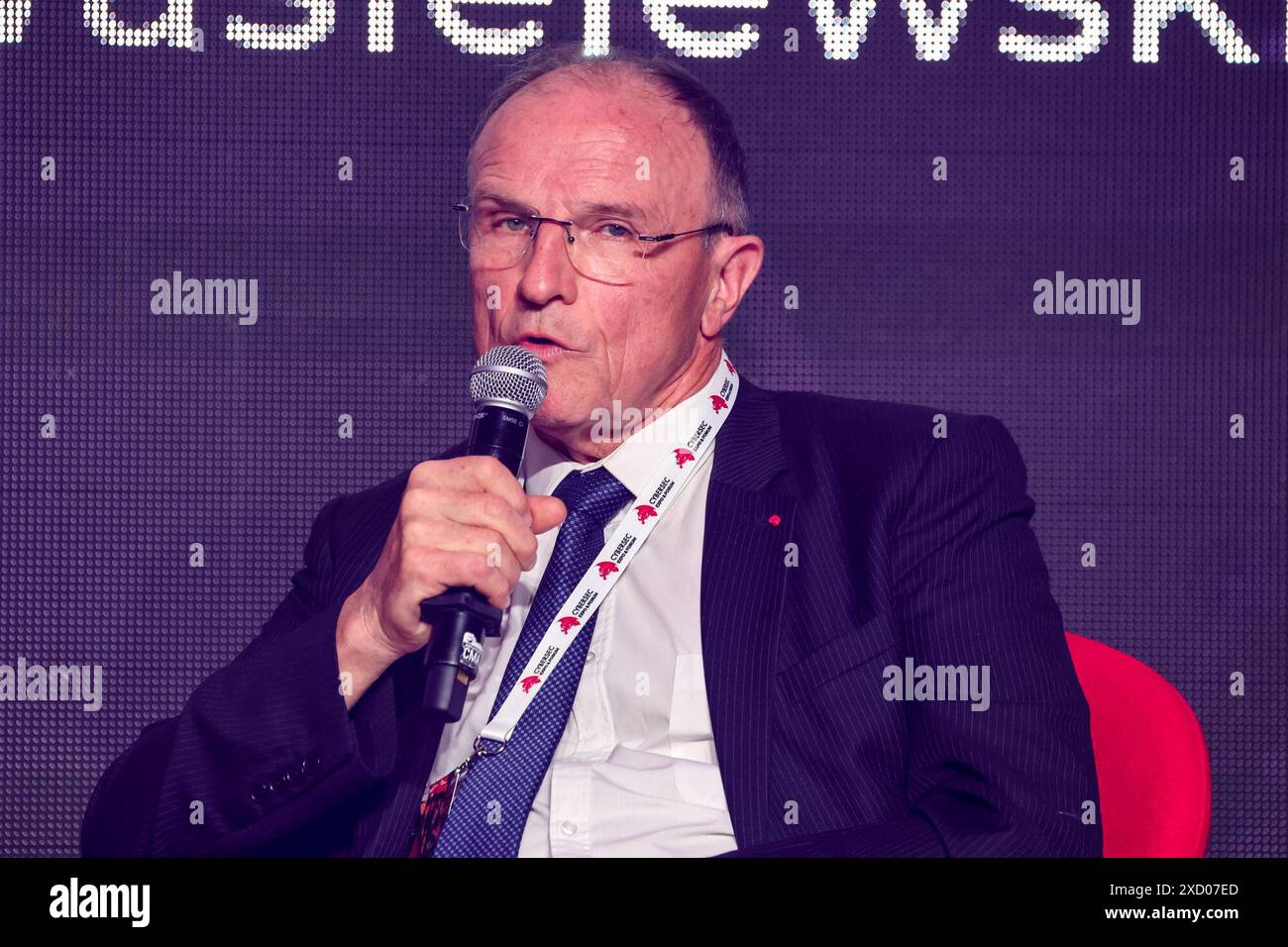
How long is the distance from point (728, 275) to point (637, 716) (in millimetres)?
794

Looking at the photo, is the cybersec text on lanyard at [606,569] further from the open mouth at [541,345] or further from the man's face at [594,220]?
the open mouth at [541,345]

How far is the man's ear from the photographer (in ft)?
7.22

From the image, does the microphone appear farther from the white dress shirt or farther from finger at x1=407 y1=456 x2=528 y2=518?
the white dress shirt

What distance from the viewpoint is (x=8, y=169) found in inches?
114

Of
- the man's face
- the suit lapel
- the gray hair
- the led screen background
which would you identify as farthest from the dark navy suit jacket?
the led screen background

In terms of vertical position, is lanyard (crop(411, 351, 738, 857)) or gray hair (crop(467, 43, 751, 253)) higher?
gray hair (crop(467, 43, 751, 253))

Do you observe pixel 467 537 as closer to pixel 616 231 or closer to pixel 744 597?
pixel 744 597

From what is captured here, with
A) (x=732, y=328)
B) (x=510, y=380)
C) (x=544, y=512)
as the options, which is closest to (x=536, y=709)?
(x=544, y=512)

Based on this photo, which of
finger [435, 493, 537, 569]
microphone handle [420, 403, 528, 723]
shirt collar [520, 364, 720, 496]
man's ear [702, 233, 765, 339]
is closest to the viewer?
microphone handle [420, 403, 528, 723]

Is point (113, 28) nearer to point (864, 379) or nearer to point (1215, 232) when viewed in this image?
point (864, 379)

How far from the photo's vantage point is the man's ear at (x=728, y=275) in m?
2.20

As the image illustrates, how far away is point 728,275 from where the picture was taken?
2.23 metres

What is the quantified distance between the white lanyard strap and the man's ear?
151 millimetres

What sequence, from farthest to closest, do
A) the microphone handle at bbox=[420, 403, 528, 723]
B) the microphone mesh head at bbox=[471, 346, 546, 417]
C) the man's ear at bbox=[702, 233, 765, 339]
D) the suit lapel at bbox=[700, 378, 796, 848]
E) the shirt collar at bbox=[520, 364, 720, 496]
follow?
the man's ear at bbox=[702, 233, 765, 339] < the shirt collar at bbox=[520, 364, 720, 496] < the suit lapel at bbox=[700, 378, 796, 848] < the microphone mesh head at bbox=[471, 346, 546, 417] < the microphone handle at bbox=[420, 403, 528, 723]
